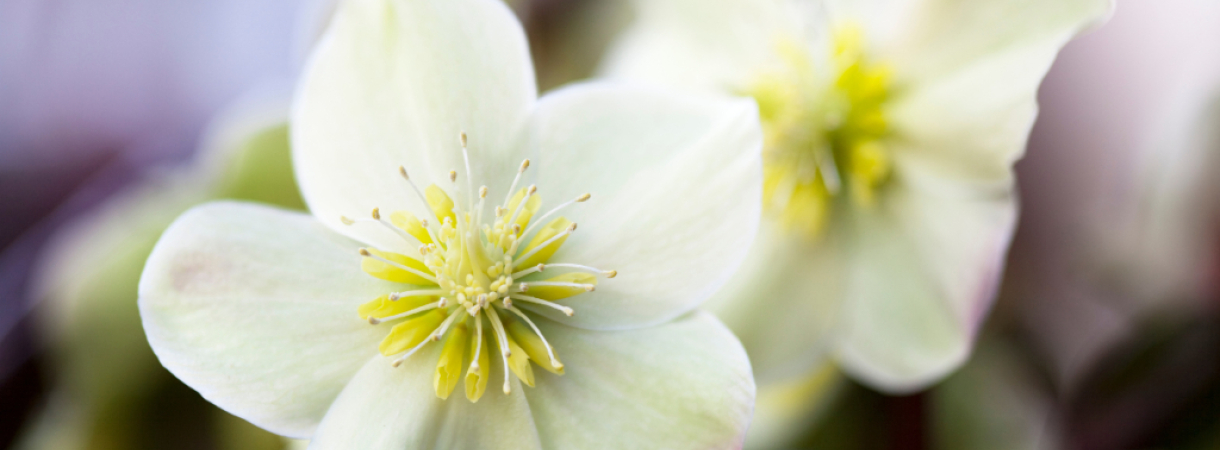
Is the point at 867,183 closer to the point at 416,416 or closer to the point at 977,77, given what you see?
the point at 977,77

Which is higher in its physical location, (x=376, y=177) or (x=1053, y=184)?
(x=376, y=177)

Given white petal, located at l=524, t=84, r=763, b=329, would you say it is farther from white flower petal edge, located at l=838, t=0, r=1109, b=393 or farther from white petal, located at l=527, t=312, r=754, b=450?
white flower petal edge, located at l=838, t=0, r=1109, b=393

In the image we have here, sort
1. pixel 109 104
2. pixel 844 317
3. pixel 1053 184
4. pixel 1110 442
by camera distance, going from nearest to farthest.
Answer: pixel 844 317 → pixel 1110 442 → pixel 1053 184 → pixel 109 104

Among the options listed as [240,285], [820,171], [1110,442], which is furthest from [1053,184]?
[240,285]

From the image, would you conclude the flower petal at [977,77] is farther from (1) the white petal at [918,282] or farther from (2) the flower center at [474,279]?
(2) the flower center at [474,279]

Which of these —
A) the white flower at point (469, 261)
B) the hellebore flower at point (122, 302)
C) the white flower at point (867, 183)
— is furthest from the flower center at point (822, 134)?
the hellebore flower at point (122, 302)

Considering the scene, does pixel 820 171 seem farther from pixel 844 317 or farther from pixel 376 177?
pixel 376 177
